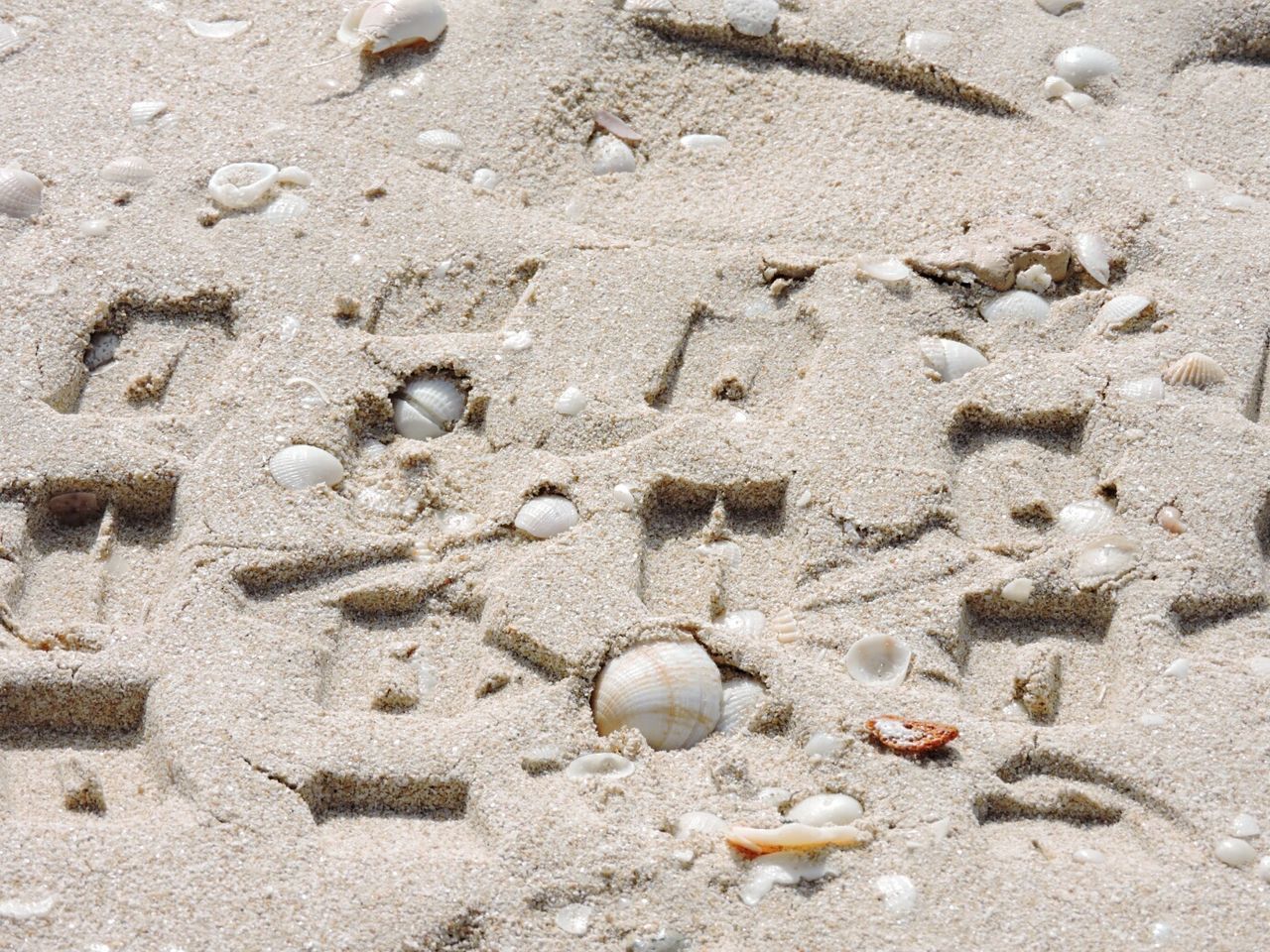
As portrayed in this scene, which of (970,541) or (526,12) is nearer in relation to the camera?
(970,541)

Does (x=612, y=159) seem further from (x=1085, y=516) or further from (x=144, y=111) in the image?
(x=1085, y=516)

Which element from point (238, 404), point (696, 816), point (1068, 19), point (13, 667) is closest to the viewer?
point (696, 816)

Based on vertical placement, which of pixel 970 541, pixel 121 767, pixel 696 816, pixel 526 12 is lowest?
pixel 121 767

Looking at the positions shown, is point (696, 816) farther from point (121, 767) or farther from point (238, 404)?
point (238, 404)

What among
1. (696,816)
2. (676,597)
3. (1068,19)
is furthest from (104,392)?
(1068,19)

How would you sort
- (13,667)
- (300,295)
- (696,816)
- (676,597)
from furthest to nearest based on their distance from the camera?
(300,295) → (676,597) → (13,667) → (696,816)

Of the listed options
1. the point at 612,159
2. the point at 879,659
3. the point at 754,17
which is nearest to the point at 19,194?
the point at 612,159

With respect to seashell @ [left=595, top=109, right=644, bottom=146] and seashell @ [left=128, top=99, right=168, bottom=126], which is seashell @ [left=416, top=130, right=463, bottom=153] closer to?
seashell @ [left=595, top=109, right=644, bottom=146]
